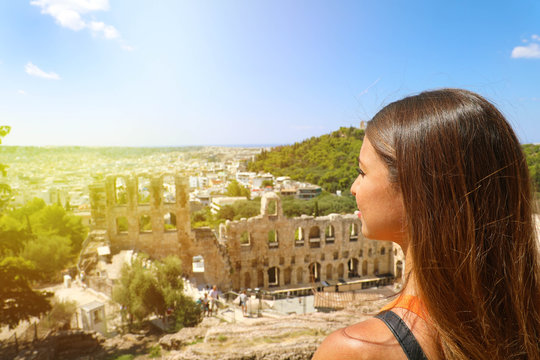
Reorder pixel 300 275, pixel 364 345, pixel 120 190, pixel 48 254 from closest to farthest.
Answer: pixel 364 345, pixel 48 254, pixel 120 190, pixel 300 275

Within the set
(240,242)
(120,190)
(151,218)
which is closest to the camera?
(151,218)

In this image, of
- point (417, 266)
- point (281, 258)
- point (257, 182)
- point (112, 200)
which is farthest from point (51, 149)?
point (257, 182)

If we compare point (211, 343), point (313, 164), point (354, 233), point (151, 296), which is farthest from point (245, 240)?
point (313, 164)

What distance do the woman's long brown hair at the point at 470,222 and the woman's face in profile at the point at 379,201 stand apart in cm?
4

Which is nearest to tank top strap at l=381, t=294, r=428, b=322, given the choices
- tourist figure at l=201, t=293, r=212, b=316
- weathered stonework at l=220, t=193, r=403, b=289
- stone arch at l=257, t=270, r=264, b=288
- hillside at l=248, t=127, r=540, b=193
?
tourist figure at l=201, t=293, r=212, b=316

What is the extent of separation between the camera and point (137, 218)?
16.6 metres

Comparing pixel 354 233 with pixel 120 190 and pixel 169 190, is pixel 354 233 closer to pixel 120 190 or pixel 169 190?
pixel 120 190

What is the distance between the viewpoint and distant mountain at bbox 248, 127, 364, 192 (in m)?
35.9

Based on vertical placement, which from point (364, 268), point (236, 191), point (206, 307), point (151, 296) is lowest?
point (364, 268)

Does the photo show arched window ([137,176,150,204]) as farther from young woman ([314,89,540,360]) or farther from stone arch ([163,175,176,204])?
young woman ([314,89,540,360])

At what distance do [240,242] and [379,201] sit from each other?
18702 mm

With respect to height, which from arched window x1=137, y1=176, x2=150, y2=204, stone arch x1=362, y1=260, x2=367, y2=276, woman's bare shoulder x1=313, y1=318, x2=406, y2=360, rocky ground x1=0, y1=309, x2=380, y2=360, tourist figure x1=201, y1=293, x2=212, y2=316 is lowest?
stone arch x1=362, y1=260, x2=367, y2=276

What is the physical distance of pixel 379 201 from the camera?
3.66 ft

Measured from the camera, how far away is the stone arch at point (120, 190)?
54.1ft
